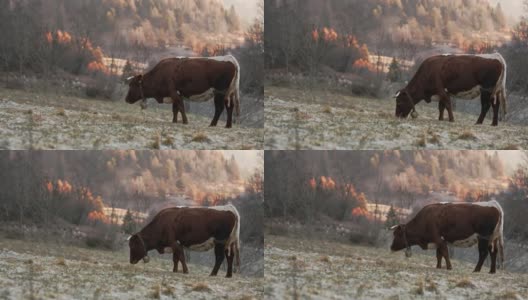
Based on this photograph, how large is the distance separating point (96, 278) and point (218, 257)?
2.64 metres

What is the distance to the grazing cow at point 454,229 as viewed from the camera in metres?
23.6

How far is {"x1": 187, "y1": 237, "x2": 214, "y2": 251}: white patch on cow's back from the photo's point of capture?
78.1 ft

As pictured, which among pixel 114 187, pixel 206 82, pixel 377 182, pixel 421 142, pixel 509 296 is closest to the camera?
pixel 509 296

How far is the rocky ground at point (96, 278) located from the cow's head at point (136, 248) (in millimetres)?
131

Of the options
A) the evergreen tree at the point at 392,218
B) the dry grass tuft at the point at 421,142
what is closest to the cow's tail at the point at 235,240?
the evergreen tree at the point at 392,218

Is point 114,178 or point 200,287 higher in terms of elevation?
point 114,178

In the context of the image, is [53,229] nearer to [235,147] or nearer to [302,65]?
[235,147]

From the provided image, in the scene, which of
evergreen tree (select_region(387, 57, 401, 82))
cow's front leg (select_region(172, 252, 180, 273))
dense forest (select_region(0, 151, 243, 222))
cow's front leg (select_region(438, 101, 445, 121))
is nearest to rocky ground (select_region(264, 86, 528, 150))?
cow's front leg (select_region(438, 101, 445, 121))

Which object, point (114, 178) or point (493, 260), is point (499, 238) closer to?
point (493, 260)

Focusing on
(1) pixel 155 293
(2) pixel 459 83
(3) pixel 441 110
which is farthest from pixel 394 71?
(1) pixel 155 293

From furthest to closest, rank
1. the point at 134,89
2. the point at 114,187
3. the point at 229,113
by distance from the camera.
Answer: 1. the point at 134,89
2. the point at 229,113
3. the point at 114,187

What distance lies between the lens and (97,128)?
77.3 feet

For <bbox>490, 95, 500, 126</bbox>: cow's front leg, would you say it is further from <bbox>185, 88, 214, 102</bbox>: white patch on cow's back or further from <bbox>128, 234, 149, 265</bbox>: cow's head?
<bbox>128, 234, 149, 265</bbox>: cow's head

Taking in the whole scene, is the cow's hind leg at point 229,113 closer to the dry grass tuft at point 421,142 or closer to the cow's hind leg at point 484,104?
the dry grass tuft at point 421,142
